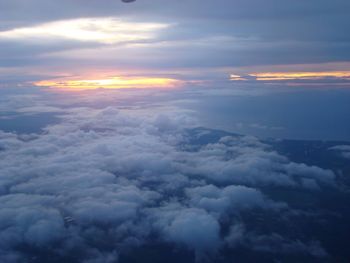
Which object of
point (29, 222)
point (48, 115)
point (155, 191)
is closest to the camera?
point (29, 222)

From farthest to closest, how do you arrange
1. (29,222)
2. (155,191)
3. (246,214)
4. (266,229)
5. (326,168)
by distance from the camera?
(326,168) < (155,191) < (246,214) < (266,229) < (29,222)

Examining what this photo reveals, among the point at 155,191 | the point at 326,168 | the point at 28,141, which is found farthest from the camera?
the point at 28,141

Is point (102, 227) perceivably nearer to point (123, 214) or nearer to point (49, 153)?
point (123, 214)

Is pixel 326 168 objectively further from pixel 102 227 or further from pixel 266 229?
pixel 102 227

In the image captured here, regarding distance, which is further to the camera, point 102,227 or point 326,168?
point 326,168

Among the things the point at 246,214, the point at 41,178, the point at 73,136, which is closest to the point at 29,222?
the point at 41,178

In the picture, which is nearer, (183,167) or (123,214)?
(123,214)

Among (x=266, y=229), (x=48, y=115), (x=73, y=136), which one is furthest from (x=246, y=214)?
(x=48, y=115)

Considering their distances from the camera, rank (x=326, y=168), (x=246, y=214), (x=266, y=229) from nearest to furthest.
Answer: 1. (x=266, y=229)
2. (x=246, y=214)
3. (x=326, y=168)
